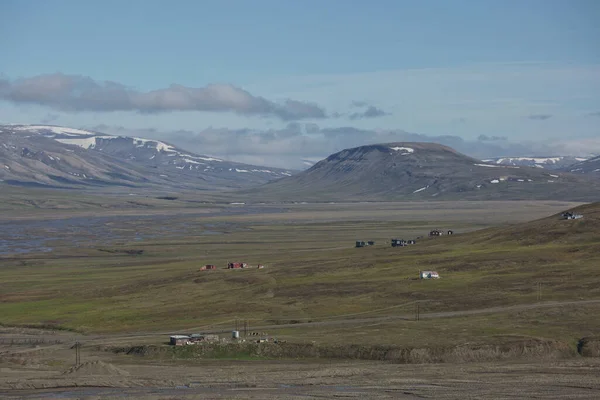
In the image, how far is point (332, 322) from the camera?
101000mm

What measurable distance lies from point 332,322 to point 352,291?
2021 cm

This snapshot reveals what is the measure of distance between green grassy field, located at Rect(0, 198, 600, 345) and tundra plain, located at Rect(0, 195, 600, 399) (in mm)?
285

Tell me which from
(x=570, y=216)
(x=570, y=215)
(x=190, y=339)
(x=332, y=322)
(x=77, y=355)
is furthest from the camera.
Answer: (x=570, y=215)

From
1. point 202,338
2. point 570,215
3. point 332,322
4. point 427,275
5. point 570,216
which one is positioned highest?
point 570,215

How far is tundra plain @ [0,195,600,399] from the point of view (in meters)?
73.3

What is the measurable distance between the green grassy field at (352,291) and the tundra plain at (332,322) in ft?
0.94

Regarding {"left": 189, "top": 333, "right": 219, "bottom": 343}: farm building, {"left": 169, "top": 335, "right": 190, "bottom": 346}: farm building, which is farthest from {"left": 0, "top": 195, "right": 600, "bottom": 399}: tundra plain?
{"left": 189, "top": 333, "right": 219, "bottom": 343}: farm building

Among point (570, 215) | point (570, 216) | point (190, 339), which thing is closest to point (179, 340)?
point (190, 339)

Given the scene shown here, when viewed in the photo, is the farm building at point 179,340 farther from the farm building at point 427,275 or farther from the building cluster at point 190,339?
the farm building at point 427,275

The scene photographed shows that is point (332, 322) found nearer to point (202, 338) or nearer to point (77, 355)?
point (202, 338)

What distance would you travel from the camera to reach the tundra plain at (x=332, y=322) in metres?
73.3

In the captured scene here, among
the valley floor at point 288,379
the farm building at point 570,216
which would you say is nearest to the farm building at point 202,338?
the valley floor at point 288,379

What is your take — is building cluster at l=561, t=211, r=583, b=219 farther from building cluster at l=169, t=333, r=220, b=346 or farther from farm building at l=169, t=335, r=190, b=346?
farm building at l=169, t=335, r=190, b=346

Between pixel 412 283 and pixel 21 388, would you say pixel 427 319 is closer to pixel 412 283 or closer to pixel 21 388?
pixel 412 283
